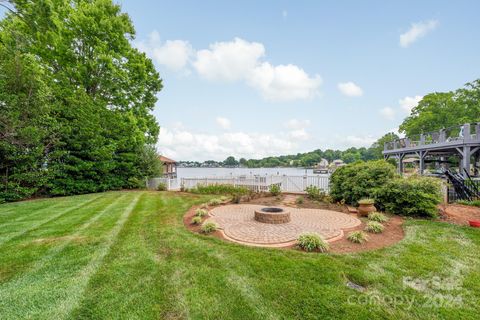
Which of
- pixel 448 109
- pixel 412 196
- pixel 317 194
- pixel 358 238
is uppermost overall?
pixel 448 109

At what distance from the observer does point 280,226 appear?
5.36m

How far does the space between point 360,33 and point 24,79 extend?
15422 mm

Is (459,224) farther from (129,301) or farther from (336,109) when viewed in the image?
(336,109)

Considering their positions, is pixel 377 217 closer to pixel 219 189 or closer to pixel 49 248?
pixel 49 248

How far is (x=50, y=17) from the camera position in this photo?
36.1 feet

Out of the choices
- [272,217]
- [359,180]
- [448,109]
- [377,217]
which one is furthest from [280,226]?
[448,109]

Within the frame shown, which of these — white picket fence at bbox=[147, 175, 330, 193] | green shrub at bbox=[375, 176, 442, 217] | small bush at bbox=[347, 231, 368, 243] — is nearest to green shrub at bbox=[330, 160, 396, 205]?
green shrub at bbox=[375, 176, 442, 217]

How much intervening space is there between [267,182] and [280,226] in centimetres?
643

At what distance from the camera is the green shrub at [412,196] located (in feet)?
19.2

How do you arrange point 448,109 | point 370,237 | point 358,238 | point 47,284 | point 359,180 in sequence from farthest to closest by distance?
point 448,109
point 359,180
point 370,237
point 358,238
point 47,284

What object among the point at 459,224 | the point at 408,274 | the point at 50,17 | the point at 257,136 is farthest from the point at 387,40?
the point at 257,136

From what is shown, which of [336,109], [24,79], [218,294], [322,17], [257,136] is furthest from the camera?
[257,136]

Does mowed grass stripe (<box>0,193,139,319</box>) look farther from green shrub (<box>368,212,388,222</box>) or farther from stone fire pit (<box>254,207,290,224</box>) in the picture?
green shrub (<box>368,212,388,222</box>)

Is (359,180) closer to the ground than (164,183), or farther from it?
farther from it
